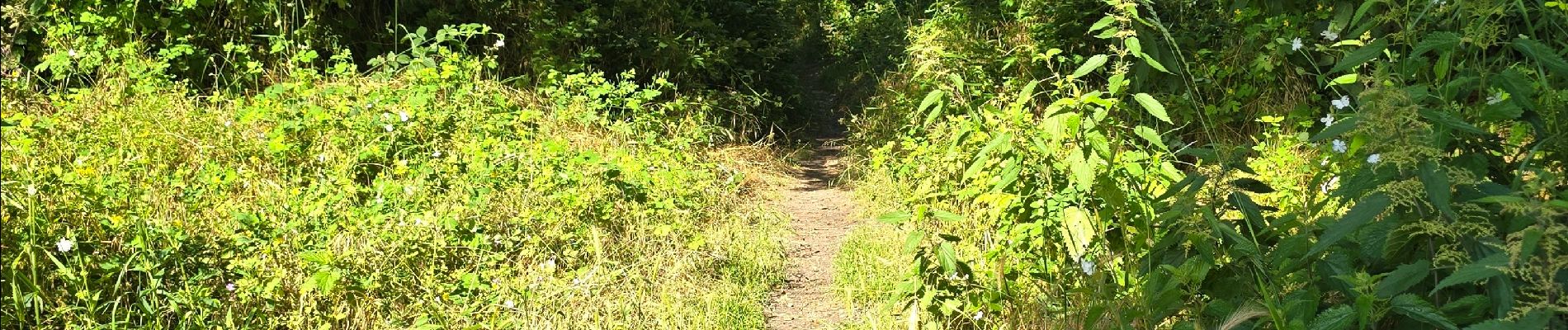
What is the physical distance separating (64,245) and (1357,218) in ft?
11.8

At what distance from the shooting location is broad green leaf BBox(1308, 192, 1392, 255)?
2.32 metres

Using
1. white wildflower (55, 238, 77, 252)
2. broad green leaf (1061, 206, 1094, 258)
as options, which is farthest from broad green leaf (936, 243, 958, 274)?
white wildflower (55, 238, 77, 252)

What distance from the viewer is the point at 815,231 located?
6.64 metres

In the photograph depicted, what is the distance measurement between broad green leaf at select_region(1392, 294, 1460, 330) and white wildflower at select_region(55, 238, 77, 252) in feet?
12.0

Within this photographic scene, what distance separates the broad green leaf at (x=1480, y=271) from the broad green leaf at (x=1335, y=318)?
0.26 meters

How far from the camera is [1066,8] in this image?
8.36 m

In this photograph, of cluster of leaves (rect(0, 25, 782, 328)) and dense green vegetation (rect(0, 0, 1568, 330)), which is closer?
dense green vegetation (rect(0, 0, 1568, 330))

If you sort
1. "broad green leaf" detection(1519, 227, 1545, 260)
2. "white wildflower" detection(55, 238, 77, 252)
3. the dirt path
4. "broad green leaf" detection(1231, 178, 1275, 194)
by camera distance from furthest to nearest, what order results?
1. the dirt path
2. "white wildflower" detection(55, 238, 77, 252)
3. "broad green leaf" detection(1231, 178, 1275, 194)
4. "broad green leaf" detection(1519, 227, 1545, 260)

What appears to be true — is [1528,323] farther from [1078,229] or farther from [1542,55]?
[1078,229]

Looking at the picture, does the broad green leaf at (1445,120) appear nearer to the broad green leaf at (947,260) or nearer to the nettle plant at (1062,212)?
the nettle plant at (1062,212)

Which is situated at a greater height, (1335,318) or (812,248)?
(1335,318)

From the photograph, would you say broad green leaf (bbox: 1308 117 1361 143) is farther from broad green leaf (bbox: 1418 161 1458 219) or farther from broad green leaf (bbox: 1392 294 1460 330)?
broad green leaf (bbox: 1392 294 1460 330)

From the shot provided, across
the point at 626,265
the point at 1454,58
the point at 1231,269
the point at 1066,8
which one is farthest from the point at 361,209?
the point at 1066,8

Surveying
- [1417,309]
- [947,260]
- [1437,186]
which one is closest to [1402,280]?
[1417,309]
